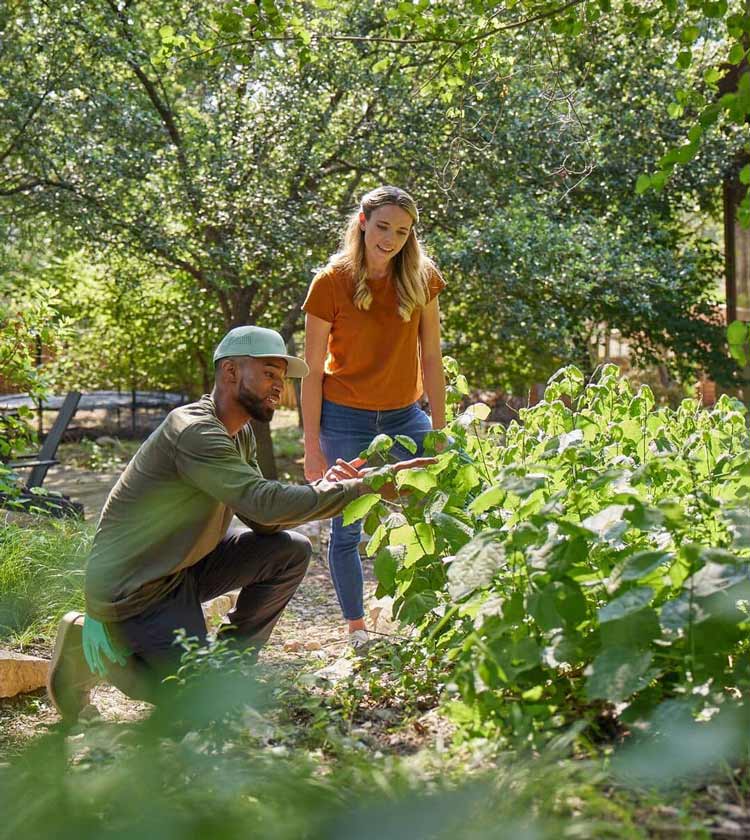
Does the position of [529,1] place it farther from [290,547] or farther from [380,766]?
[380,766]

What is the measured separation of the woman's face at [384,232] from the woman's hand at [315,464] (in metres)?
0.72

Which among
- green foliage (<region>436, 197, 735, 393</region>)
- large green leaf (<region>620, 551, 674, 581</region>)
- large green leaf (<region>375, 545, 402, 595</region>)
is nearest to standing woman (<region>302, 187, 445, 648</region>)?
large green leaf (<region>375, 545, 402, 595</region>)

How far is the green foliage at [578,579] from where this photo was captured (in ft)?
7.18

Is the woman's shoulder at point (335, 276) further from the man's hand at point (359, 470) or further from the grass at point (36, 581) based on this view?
the grass at point (36, 581)

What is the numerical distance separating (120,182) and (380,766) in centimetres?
691

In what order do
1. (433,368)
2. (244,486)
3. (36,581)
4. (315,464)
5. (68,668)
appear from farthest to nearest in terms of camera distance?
(36,581) → (433,368) → (315,464) → (68,668) → (244,486)

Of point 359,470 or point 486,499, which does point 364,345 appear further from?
point 486,499

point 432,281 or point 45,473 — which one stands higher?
point 432,281

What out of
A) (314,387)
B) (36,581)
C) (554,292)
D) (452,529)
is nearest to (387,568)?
(452,529)

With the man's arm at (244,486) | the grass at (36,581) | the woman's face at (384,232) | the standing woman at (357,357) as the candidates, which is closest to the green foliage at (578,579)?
the man's arm at (244,486)

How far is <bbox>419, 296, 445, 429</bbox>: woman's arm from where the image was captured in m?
4.12

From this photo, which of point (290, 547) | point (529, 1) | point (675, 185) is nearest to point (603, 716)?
point (290, 547)

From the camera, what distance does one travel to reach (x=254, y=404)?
325 cm

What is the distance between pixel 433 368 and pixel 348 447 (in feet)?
1.70
